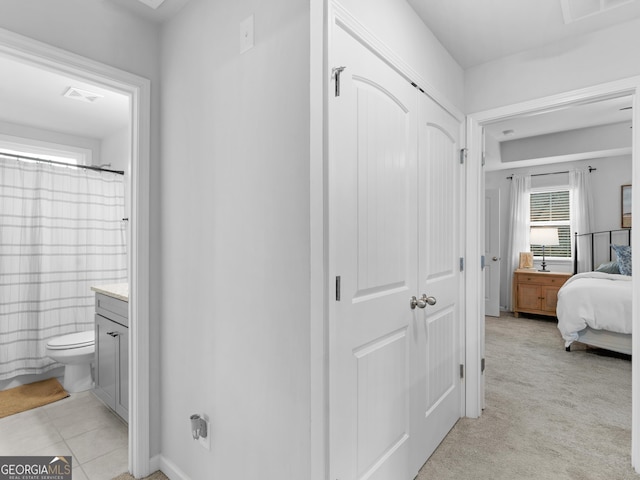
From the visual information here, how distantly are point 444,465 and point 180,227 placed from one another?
1.92 m

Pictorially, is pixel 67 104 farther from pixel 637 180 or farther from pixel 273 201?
pixel 637 180

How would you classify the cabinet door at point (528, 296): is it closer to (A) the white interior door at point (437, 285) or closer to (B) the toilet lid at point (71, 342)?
(A) the white interior door at point (437, 285)

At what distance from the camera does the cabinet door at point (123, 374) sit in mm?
2184

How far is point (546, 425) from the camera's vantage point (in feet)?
7.66

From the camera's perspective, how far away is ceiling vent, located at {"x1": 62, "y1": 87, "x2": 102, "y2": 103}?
281cm

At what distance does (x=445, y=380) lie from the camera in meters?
2.14

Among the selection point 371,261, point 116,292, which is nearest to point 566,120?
point 371,261

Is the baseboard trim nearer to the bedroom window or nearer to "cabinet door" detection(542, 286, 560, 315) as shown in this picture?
"cabinet door" detection(542, 286, 560, 315)

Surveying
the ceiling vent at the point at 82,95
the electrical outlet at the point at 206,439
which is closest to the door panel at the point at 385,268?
the electrical outlet at the point at 206,439

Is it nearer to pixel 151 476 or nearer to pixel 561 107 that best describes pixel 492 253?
pixel 561 107

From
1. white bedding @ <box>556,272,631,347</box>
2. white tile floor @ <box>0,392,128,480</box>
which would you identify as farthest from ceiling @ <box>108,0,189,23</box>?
white bedding @ <box>556,272,631,347</box>

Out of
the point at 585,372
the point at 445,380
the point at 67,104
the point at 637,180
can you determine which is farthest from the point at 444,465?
the point at 67,104

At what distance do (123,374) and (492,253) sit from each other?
571 cm

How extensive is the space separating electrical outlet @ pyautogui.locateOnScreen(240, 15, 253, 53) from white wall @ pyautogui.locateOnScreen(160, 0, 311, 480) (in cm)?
3
